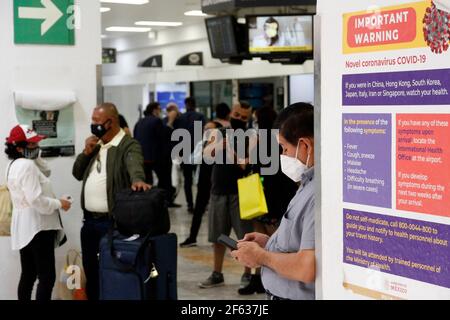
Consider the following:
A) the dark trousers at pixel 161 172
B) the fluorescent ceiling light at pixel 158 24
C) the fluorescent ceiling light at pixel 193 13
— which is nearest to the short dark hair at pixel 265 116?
the dark trousers at pixel 161 172

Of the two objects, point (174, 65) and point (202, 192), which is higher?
point (174, 65)

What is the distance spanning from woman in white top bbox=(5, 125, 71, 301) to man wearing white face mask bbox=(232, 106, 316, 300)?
2582mm

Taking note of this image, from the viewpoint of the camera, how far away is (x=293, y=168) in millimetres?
2678

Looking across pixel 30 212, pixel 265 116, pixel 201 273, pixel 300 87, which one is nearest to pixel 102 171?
pixel 30 212

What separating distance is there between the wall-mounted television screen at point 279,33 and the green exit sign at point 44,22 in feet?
12.3

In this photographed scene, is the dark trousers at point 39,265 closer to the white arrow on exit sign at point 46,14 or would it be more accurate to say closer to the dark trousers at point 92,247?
the dark trousers at point 92,247

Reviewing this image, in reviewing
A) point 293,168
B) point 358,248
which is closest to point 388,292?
point 358,248

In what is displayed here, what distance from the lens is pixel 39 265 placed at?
5.02 m

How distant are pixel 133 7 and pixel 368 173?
A: 1120cm

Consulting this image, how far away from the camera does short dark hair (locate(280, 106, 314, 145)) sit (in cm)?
261

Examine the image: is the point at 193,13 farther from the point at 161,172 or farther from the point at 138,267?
the point at 138,267

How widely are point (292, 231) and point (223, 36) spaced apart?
278 inches

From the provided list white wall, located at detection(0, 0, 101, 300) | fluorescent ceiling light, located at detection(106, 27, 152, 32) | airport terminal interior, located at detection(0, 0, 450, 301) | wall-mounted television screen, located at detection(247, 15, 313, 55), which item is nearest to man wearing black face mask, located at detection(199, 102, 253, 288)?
airport terminal interior, located at detection(0, 0, 450, 301)
